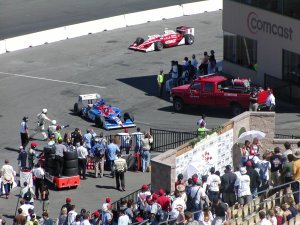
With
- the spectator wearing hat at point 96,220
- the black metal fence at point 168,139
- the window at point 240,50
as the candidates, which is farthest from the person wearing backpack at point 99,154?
the window at point 240,50

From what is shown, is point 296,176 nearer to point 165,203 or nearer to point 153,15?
point 165,203

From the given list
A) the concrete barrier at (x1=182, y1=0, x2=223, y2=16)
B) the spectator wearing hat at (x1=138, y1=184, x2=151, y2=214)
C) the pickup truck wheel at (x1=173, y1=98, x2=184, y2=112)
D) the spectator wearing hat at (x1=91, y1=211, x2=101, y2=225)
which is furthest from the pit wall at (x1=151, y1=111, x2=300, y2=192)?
the concrete barrier at (x1=182, y1=0, x2=223, y2=16)

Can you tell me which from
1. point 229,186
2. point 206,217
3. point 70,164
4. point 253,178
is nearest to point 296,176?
point 253,178

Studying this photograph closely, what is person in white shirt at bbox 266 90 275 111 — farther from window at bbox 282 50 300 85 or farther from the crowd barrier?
the crowd barrier

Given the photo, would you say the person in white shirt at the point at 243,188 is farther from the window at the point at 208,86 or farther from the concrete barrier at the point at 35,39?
the concrete barrier at the point at 35,39

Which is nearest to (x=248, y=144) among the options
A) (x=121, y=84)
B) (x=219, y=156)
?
(x=219, y=156)

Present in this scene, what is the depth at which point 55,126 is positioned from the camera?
4544 centimetres

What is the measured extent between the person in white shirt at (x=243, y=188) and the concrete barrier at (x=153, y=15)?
36727 millimetres

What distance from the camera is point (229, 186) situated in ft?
103

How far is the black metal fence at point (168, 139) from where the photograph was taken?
4341cm

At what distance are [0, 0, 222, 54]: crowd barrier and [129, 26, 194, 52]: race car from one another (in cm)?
477

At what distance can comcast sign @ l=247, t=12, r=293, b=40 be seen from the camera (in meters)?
49.9

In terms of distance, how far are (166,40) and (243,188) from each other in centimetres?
3018

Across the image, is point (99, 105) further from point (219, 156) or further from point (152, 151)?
point (219, 156)
